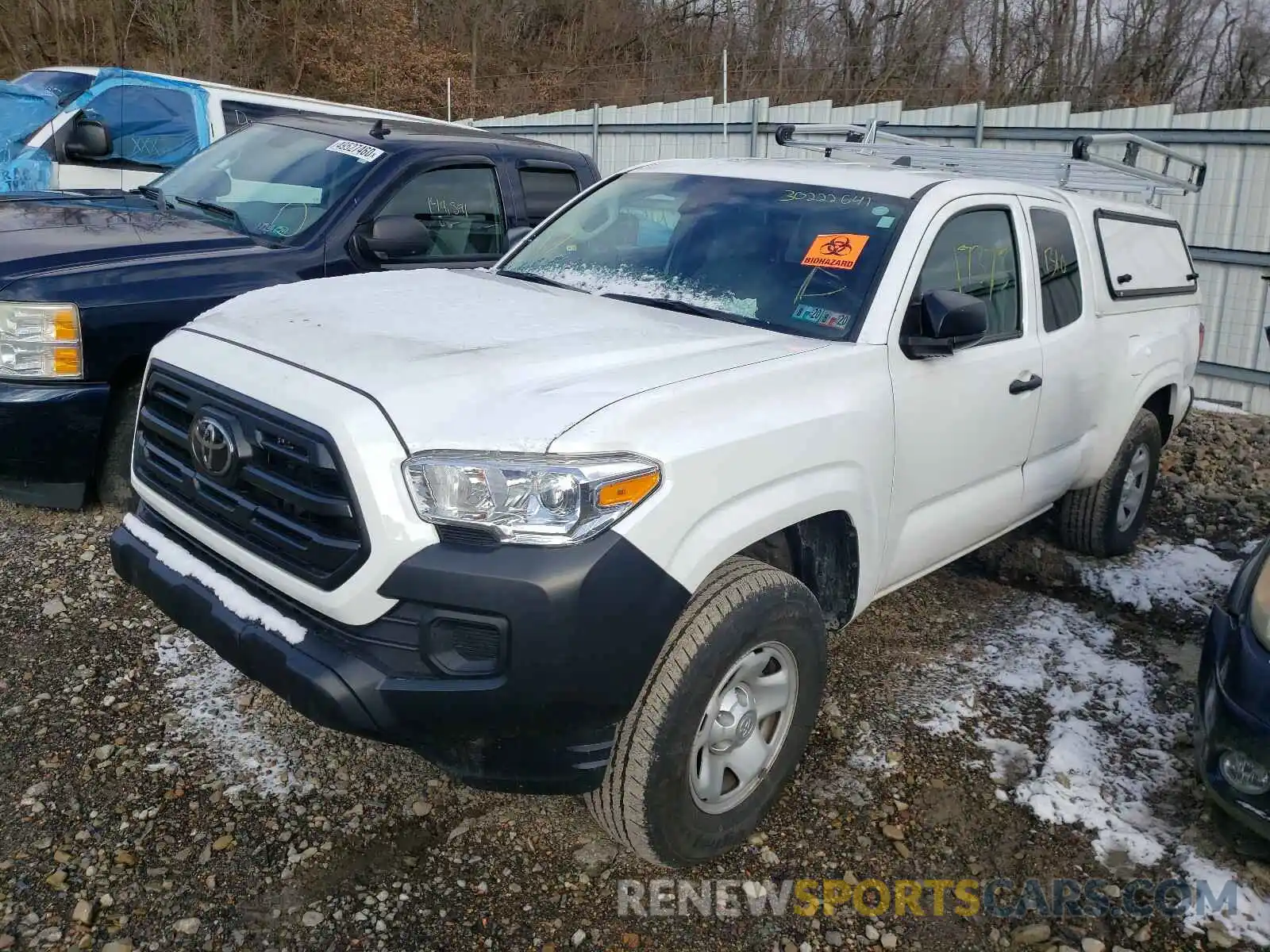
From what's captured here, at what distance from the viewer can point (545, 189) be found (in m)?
5.87

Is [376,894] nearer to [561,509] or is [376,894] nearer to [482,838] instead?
[482,838]

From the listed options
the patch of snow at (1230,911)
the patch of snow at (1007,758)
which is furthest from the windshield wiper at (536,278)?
the patch of snow at (1230,911)

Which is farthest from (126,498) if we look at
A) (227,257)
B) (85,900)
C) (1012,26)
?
(1012,26)

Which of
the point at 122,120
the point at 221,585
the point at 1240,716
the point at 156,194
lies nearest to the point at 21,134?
the point at 122,120

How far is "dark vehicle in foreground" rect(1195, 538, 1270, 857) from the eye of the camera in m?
2.71

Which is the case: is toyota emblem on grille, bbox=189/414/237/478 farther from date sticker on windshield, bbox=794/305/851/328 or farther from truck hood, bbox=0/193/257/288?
truck hood, bbox=0/193/257/288

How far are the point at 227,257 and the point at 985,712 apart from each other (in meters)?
3.63

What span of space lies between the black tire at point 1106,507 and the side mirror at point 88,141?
20.7 feet

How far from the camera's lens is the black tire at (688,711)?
2492mm

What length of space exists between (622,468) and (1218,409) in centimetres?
820

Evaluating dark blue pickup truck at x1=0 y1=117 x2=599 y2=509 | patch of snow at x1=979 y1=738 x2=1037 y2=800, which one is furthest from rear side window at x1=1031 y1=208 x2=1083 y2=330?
dark blue pickup truck at x1=0 y1=117 x2=599 y2=509

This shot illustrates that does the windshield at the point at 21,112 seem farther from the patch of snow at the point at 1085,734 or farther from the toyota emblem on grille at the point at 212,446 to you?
the patch of snow at the point at 1085,734

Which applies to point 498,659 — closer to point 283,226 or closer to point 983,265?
point 983,265

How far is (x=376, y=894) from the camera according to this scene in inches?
104
